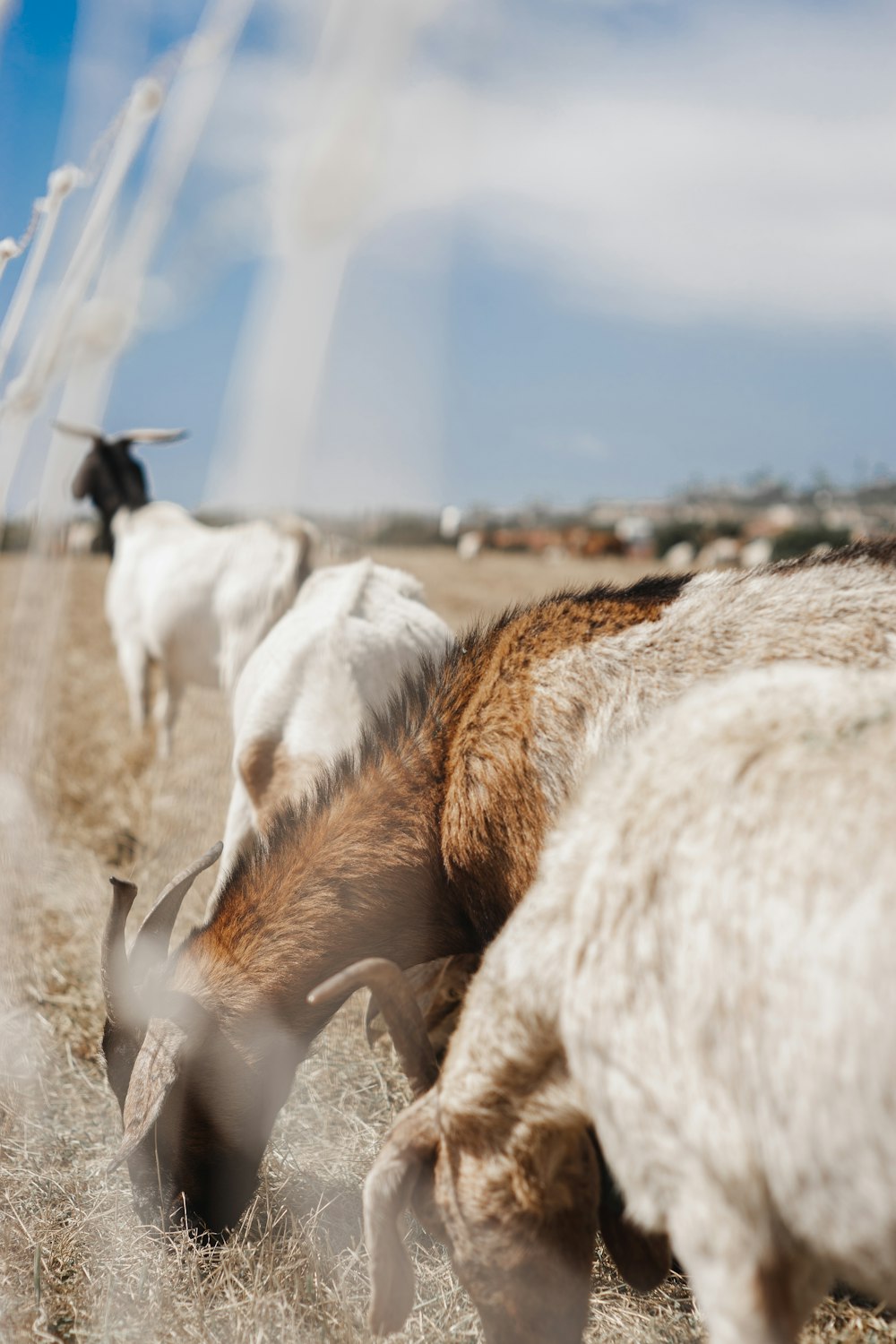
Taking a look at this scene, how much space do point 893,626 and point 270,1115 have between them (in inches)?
91.5

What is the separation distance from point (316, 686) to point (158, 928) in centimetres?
147

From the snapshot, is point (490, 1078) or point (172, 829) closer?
point (490, 1078)

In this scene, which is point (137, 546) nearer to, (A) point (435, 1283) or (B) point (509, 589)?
(A) point (435, 1283)

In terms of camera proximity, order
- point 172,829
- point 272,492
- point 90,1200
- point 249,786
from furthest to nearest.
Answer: point 172,829
point 249,786
point 90,1200
point 272,492

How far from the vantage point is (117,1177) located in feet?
11.6

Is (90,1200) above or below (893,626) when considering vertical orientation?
below

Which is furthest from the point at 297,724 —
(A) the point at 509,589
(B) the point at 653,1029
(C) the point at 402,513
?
(A) the point at 509,589

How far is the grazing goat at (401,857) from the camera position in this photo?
3.11 metres

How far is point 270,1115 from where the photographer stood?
3287 mm

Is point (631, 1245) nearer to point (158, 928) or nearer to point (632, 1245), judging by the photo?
point (632, 1245)

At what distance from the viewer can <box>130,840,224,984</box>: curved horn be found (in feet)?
11.2

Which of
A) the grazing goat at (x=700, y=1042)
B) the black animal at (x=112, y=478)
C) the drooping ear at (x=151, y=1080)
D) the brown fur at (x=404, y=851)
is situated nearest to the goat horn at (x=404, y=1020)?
the grazing goat at (x=700, y=1042)

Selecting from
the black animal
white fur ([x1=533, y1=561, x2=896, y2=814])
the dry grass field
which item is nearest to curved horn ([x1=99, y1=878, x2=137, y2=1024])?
the dry grass field

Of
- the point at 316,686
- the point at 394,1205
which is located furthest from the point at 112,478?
the point at 394,1205
